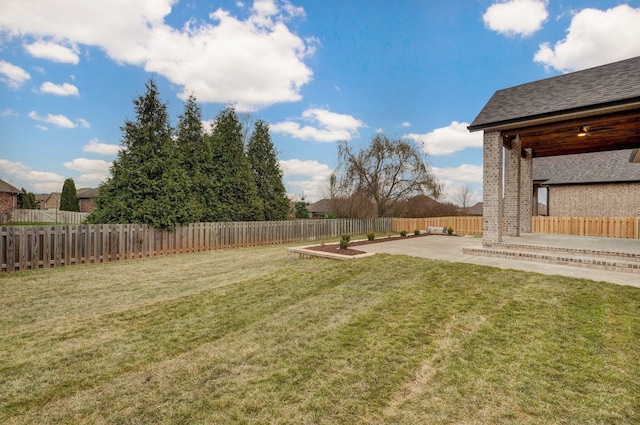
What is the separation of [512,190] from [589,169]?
44.9ft

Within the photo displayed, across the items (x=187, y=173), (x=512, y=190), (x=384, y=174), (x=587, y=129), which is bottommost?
(x=512, y=190)

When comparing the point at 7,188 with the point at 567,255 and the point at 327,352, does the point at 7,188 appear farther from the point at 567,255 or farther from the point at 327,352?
the point at 567,255

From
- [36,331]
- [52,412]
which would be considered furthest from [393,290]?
[36,331]

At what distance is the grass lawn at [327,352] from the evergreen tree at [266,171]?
10.8 metres

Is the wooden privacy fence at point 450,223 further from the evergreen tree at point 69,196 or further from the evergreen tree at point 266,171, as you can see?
the evergreen tree at point 69,196

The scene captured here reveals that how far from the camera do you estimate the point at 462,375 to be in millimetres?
2826

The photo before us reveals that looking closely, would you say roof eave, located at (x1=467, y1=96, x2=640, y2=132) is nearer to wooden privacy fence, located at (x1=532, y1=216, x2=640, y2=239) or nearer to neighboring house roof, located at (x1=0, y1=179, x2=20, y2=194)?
wooden privacy fence, located at (x1=532, y1=216, x2=640, y2=239)

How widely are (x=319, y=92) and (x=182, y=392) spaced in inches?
616

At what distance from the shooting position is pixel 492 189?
927 centimetres

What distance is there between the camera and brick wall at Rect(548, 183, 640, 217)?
17828mm

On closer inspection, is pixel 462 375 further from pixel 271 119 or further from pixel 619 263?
pixel 271 119

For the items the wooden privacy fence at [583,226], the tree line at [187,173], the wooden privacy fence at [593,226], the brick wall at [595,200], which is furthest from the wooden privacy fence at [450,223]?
the tree line at [187,173]

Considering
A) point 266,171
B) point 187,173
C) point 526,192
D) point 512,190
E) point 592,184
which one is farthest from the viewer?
point 592,184

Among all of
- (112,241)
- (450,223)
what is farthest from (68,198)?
(450,223)
